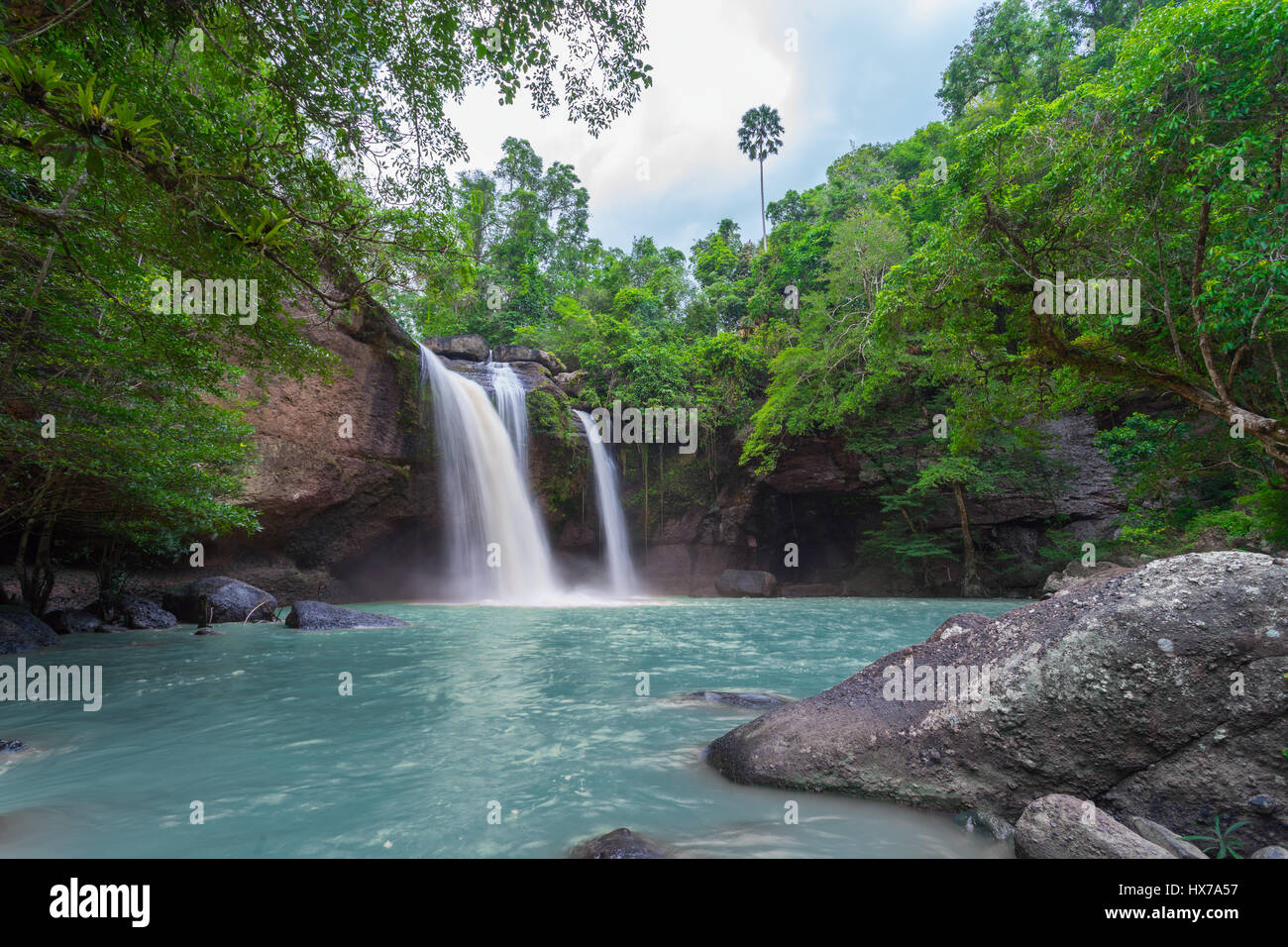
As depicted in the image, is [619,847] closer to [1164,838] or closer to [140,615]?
[1164,838]

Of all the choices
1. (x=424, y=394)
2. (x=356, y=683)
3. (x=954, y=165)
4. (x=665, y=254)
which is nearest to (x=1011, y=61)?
(x=665, y=254)

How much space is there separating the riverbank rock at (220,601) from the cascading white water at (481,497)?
22.8 ft

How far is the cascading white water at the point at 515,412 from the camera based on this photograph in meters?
20.5

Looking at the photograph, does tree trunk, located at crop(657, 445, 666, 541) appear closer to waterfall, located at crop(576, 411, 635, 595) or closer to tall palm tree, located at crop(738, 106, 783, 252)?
waterfall, located at crop(576, 411, 635, 595)

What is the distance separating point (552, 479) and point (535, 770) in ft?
59.3

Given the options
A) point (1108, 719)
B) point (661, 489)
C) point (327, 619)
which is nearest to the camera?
point (1108, 719)

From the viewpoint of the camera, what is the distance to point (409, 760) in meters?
3.93

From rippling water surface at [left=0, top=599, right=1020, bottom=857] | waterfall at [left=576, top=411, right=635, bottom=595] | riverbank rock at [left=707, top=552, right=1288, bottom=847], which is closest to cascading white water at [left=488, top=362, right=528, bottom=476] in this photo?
waterfall at [left=576, top=411, right=635, bottom=595]

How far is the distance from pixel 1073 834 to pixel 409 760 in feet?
12.4

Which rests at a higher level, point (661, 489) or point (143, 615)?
point (661, 489)

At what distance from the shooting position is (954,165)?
9.14 meters

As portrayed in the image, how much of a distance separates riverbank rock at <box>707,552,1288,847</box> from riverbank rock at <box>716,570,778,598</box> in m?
18.1

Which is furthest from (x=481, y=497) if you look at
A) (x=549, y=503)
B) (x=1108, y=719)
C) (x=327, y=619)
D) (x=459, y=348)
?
(x=1108, y=719)

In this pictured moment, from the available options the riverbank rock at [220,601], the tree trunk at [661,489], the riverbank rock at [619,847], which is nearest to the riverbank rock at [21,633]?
the riverbank rock at [220,601]
